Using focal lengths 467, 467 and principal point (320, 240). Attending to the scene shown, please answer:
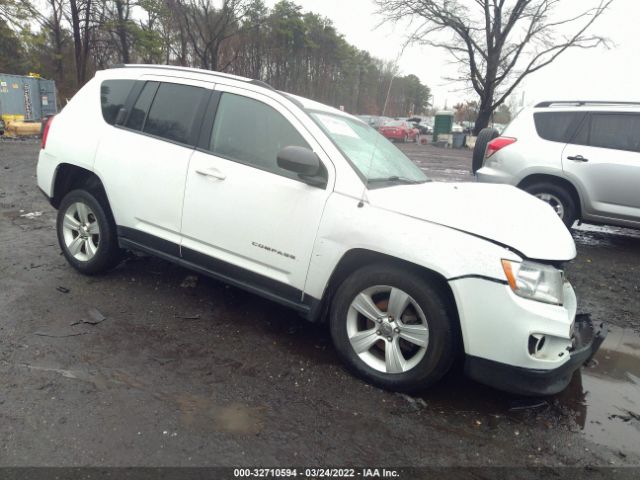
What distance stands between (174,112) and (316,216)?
163 cm

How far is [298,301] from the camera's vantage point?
3.17 metres

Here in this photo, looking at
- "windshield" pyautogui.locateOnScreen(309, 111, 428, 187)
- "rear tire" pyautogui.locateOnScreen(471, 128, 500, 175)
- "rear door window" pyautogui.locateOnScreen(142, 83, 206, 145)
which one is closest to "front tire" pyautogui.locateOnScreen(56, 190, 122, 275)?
"rear door window" pyautogui.locateOnScreen(142, 83, 206, 145)

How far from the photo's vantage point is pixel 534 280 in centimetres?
253

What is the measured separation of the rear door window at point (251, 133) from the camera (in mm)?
3270

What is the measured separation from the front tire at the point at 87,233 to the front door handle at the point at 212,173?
119 cm

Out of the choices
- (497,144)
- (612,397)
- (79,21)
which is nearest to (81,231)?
(612,397)

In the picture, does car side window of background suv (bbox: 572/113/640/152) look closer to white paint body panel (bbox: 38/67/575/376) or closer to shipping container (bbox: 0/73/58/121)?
white paint body panel (bbox: 38/67/575/376)

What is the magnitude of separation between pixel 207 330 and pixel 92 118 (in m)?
2.17

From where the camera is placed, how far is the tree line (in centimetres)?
2653

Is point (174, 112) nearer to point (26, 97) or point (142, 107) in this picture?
point (142, 107)

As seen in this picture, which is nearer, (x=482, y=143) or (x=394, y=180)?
(x=394, y=180)

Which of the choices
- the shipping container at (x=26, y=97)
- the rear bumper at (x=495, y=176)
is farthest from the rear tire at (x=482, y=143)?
the shipping container at (x=26, y=97)

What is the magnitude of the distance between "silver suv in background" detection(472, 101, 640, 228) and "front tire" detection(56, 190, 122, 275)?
526 centimetres

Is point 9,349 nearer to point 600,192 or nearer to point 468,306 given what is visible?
point 468,306
